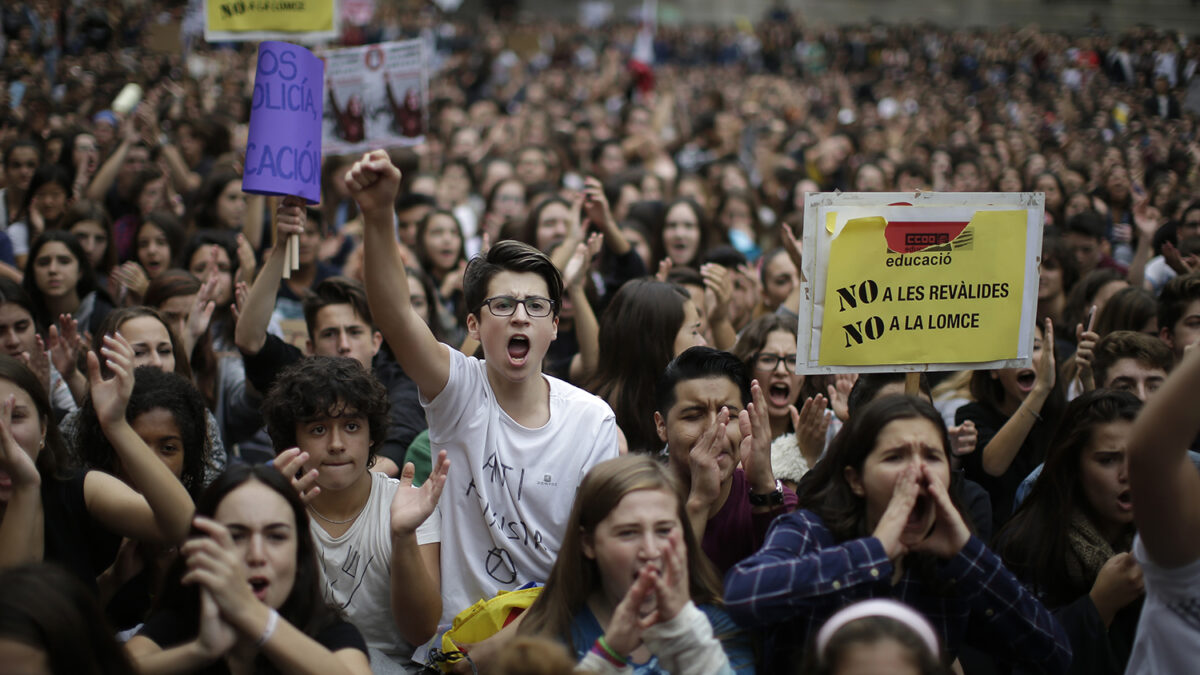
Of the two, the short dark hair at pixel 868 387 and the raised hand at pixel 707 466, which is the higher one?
the short dark hair at pixel 868 387

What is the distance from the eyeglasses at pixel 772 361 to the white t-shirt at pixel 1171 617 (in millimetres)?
2295

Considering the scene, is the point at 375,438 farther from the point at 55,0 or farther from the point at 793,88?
the point at 793,88

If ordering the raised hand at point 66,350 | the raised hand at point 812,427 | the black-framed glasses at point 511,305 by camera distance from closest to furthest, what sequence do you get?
the black-framed glasses at point 511,305 → the raised hand at point 812,427 → the raised hand at point 66,350

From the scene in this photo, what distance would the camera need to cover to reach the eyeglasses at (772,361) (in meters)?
5.14

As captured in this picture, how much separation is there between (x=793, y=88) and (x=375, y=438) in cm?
2242

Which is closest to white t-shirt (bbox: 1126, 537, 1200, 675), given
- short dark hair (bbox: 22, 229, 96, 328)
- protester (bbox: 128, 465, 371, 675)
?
protester (bbox: 128, 465, 371, 675)

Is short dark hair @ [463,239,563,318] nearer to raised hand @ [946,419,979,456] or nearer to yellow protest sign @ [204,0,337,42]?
raised hand @ [946,419,979,456]

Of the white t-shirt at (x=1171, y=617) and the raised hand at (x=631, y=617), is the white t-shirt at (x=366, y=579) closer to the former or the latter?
the raised hand at (x=631, y=617)

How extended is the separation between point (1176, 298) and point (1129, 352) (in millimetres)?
742

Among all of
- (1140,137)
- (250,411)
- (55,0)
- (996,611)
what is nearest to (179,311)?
(250,411)

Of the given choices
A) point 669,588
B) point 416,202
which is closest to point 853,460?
point 669,588

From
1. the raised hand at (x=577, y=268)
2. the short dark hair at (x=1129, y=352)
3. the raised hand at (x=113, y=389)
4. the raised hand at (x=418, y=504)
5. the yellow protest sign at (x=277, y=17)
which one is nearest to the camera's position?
the raised hand at (x=418, y=504)

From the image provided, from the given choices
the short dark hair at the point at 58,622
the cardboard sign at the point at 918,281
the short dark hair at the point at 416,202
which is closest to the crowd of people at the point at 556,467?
the short dark hair at the point at 58,622

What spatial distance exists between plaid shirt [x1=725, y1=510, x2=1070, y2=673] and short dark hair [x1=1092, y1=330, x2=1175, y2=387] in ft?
7.00
